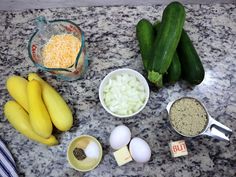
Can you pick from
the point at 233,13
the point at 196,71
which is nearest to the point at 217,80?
the point at 196,71

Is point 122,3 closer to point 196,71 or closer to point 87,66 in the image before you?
point 87,66

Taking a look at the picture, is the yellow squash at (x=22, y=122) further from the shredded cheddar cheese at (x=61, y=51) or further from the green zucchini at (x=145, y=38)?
the green zucchini at (x=145, y=38)

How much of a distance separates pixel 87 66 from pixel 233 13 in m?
0.52

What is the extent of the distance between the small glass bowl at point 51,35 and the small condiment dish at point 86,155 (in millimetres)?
198

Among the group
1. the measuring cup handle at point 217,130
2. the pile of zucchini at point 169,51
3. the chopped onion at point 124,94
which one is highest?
the pile of zucchini at point 169,51

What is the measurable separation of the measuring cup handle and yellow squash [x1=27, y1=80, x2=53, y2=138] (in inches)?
17.5

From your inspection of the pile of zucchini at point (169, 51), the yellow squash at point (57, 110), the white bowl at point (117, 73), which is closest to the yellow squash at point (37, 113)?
the yellow squash at point (57, 110)

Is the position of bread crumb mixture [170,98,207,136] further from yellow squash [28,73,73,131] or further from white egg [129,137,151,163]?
yellow squash [28,73,73,131]

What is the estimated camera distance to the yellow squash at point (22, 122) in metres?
0.84

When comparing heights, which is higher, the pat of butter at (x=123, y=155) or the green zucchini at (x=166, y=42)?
the green zucchini at (x=166, y=42)

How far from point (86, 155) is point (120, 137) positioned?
122mm

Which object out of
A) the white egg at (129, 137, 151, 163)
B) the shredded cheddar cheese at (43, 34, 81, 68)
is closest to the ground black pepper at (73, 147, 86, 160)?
the white egg at (129, 137, 151, 163)

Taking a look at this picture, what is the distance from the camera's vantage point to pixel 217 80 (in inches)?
37.1

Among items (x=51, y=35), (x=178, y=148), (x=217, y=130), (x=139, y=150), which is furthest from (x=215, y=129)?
(x=51, y=35)
